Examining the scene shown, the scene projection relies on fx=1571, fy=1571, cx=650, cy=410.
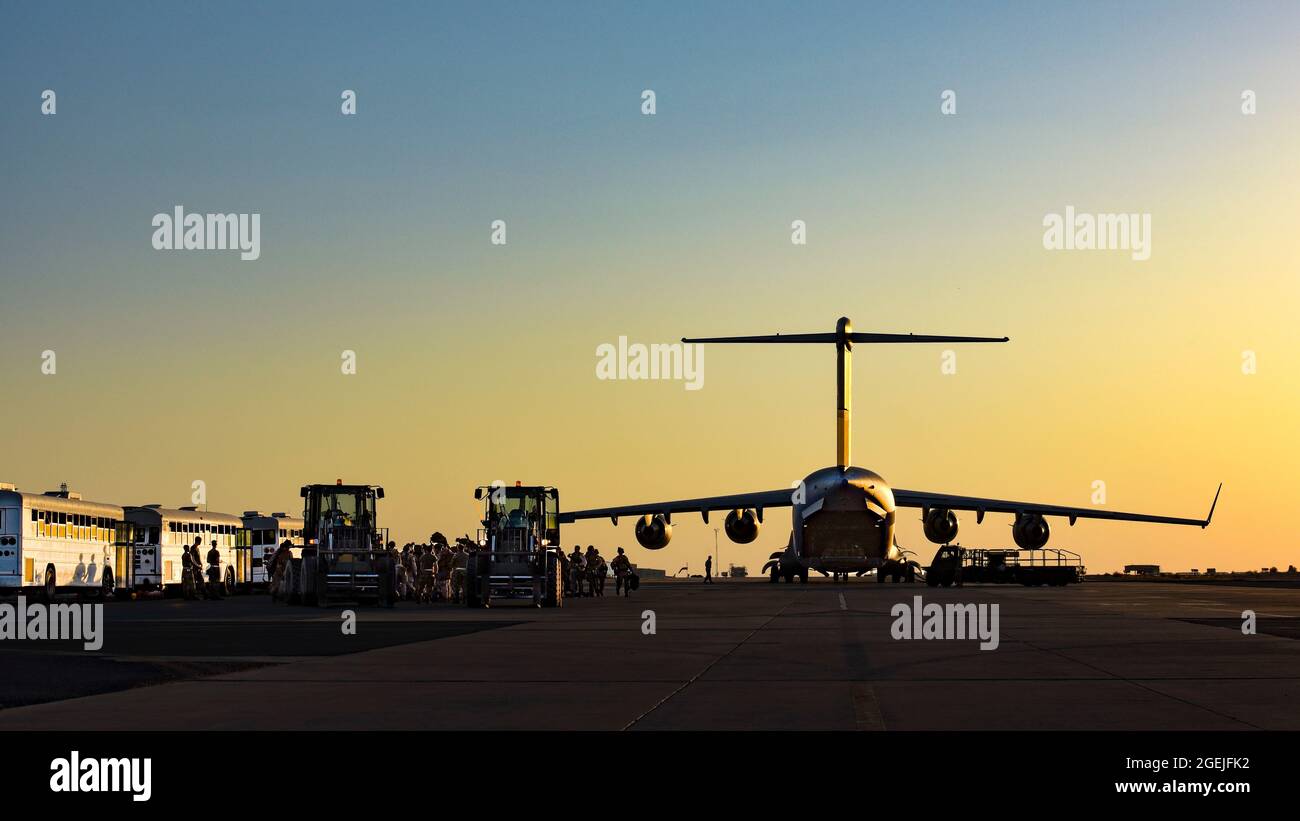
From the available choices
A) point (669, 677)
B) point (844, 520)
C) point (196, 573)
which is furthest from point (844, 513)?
point (669, 677)

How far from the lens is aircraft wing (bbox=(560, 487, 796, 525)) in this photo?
74.4m

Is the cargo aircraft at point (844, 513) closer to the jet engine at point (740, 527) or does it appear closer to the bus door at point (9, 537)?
the jet engine at point (740, 527)

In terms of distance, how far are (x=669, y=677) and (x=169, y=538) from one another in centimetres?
3984

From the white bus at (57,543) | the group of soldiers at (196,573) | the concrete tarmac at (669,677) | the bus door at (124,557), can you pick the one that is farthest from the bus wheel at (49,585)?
the concrete tarmac at (669,677)

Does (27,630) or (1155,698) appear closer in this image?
(1155,698)

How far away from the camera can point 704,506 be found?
75.7 m

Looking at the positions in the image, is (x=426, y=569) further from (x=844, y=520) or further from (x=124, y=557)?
(x=844, y=520)

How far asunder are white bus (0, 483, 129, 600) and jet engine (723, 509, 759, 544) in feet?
105

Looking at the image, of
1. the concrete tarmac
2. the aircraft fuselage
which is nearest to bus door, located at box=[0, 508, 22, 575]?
the concrete tarmac

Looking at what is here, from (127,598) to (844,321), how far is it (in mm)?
41611

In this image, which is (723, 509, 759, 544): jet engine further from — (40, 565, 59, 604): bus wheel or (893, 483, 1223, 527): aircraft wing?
(40, 565, 59, 604): bus wheel
